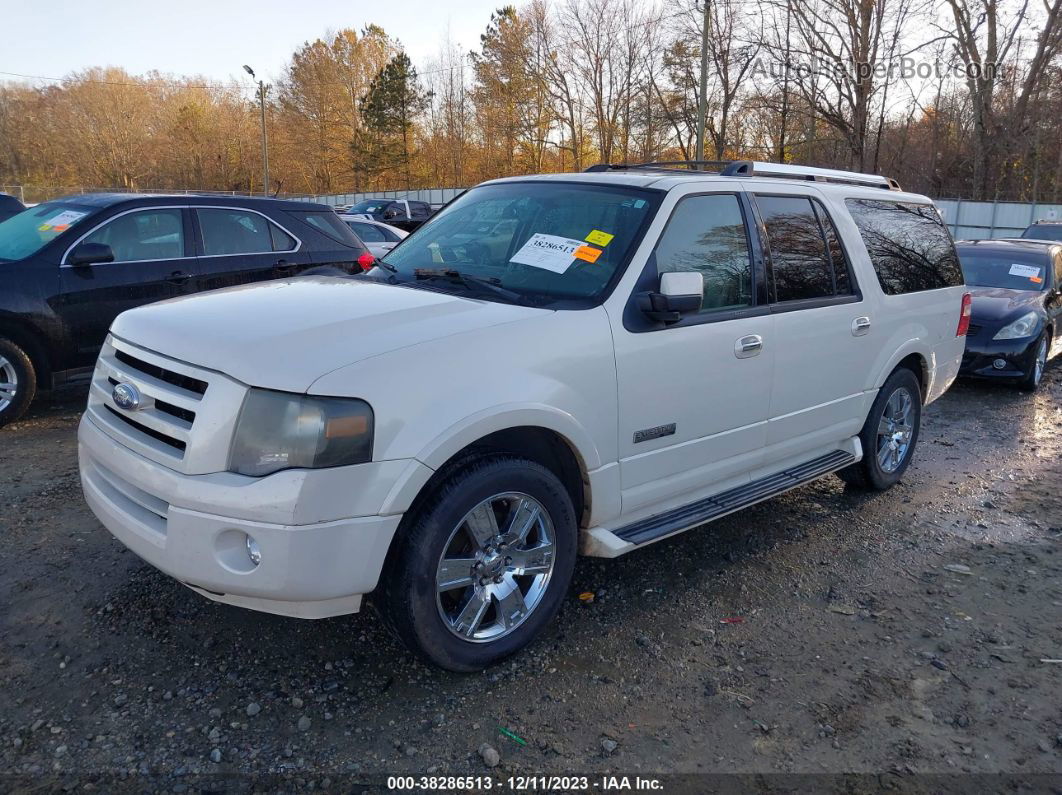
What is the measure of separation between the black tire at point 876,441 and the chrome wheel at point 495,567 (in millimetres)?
2778

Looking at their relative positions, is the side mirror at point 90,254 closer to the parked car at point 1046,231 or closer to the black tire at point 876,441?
the black tire at point 876,441

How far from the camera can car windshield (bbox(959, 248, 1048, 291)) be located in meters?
9.68

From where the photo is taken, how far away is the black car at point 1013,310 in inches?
338

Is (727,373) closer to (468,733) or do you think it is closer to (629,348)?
(629,348)

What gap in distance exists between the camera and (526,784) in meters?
2.57

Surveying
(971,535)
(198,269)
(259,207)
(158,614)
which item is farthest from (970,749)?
(259,207)

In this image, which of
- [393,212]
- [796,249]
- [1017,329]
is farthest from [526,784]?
[393,212]

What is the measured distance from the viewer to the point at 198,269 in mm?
6883

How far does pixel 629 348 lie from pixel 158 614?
232 cm

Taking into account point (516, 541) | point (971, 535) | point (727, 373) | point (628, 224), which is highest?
point (628, 224)

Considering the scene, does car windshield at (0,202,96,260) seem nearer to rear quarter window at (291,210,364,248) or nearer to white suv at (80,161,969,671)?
rear quarter window at (291,210,364,248)

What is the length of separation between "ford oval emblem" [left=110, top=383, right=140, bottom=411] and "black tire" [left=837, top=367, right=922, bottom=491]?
4.11 m

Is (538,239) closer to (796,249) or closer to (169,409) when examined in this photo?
(796,249)

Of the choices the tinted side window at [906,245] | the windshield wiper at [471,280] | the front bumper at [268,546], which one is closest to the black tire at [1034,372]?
the tinted side window at [906,245]
